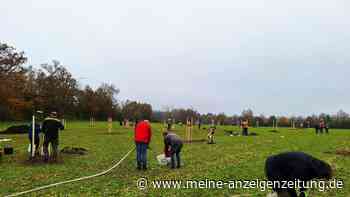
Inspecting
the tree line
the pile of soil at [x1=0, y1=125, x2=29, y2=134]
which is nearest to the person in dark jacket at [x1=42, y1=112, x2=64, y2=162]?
the tree line

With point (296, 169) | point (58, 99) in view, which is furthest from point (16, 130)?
point (296, 169)

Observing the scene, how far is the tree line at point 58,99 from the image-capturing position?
51500mm

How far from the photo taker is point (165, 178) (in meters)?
15.0

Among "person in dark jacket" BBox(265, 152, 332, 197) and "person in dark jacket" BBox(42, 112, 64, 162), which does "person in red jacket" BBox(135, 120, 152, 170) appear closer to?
"person in dark jacket" BBox(42, 112, 64, 162)

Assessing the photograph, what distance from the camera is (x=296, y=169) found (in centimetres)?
827

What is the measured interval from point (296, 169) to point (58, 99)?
255 ft

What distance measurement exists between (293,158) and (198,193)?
4.66 m

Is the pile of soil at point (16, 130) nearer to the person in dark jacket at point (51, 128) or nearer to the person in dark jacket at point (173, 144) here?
the person in dark jacket at point (51, 128)

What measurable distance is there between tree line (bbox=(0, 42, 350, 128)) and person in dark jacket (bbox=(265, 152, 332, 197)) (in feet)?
32.9

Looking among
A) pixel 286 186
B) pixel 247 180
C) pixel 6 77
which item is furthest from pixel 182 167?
pixel 6 77

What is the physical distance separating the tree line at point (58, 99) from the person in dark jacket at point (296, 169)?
1004cm

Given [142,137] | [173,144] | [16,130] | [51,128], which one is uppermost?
[51,128]

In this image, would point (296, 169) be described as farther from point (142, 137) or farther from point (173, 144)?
point (142, 137)

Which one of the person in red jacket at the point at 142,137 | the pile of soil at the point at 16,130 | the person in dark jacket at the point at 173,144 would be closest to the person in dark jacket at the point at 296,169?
the person in dark jacket at the point at 173,144
